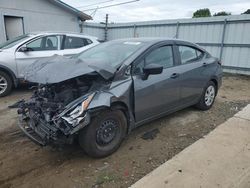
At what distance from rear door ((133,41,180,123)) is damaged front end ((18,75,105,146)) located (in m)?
0.69

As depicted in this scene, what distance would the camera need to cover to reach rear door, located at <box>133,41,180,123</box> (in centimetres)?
385

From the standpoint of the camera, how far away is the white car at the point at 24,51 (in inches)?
Answer: 262

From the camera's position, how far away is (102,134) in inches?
135

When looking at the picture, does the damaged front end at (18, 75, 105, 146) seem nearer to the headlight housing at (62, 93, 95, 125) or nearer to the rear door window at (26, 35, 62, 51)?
the headlight housing at (62, 93, 95, 125)

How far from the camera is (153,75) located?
4051 millimetres

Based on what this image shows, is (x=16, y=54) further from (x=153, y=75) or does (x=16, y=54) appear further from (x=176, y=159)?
(x=176, y=159)

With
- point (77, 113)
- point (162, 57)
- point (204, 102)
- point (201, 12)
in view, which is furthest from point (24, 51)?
point (201, 12)

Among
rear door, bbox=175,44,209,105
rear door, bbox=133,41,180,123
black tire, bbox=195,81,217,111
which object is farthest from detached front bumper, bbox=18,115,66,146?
black tire, bbox=195,81,217,111

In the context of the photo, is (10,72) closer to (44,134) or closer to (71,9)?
(44,134)

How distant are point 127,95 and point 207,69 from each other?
2.55 meters

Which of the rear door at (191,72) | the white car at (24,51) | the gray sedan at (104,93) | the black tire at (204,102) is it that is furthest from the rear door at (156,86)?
the white car at (24,51)

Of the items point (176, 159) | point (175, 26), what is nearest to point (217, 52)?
point (175, 26)

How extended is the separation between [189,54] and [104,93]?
248cm

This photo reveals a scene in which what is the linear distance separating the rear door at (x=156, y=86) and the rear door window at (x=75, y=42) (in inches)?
170
